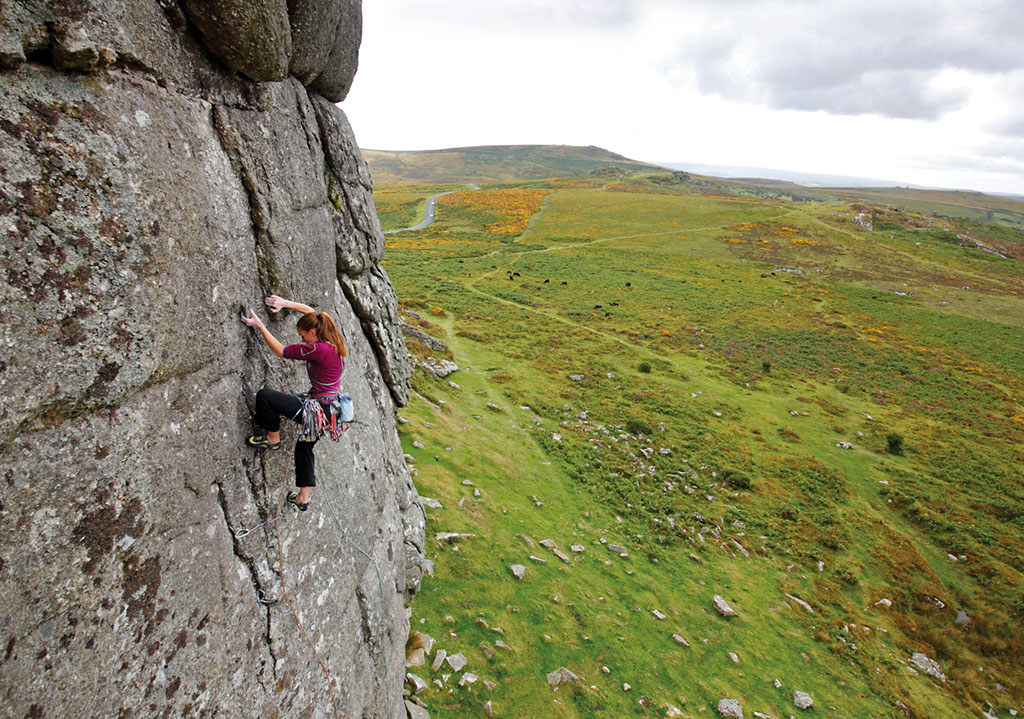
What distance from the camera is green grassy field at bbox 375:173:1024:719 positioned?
14352 mm

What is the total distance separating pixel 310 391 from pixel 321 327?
1095 mm

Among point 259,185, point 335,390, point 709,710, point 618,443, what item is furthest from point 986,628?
point 259,185

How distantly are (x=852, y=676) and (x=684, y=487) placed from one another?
381 inches

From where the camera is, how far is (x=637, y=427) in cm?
2864

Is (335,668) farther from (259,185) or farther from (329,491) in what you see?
(259,185)

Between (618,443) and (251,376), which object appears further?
(618,443)

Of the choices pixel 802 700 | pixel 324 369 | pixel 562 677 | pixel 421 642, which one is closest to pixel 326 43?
pixel 324 369

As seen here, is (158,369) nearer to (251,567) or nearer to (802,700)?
(251,567)

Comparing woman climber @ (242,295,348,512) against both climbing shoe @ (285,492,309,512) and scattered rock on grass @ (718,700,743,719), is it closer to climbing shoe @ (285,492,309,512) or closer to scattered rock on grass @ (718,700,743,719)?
climbing shoe @ (285,492,309,512)

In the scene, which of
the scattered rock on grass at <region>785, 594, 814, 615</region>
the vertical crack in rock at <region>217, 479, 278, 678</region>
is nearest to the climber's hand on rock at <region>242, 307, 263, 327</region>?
the vertical crack in rock at <region>217, 479, 278, 678</region>

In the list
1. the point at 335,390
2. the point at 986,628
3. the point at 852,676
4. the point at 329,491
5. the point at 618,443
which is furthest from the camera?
the point at 618,443

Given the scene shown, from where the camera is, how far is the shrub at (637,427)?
28.4 meters

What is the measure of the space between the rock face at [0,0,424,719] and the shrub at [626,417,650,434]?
21.6 m

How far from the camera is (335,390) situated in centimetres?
793
